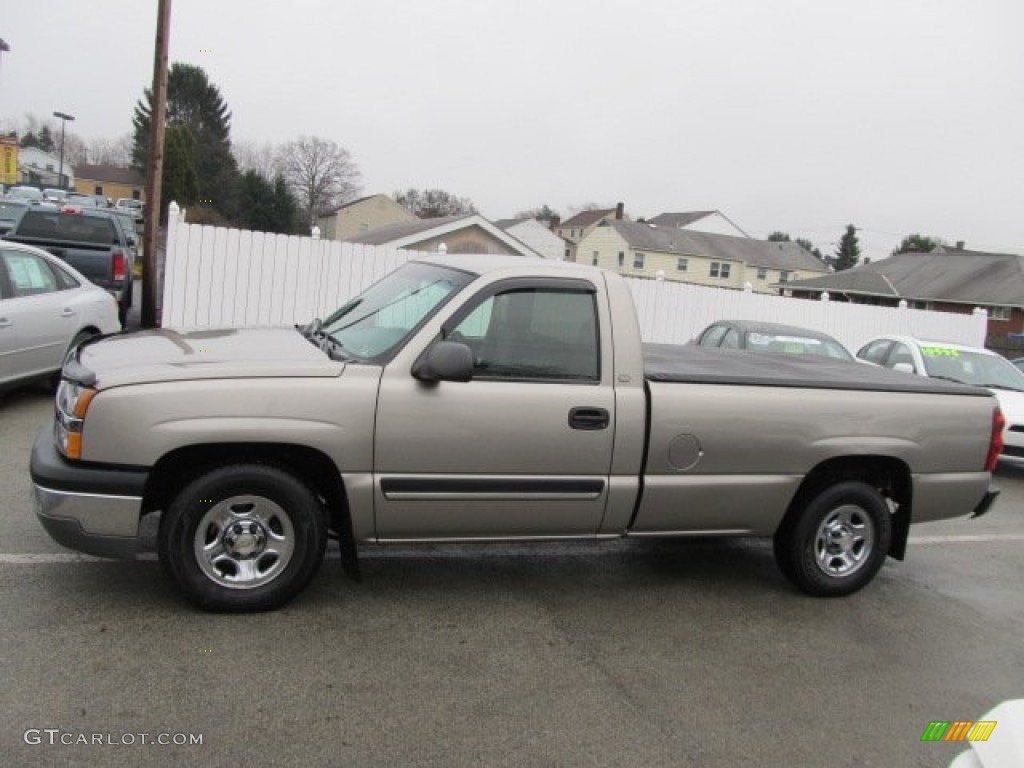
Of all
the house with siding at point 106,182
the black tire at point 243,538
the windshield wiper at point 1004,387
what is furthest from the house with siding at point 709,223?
the black tire at point 243,538

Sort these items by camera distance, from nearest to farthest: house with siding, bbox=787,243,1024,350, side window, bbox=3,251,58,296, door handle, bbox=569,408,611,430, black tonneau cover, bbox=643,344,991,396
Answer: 1. door handle, bbox=569,408,611,430
2. black tonneau cover, bbox=643,344,991,396
3. side window, bbox=3,251,58,296
4. house with siding, bbox=787,243,1024,350

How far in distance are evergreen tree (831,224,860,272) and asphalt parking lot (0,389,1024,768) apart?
95.2 metres

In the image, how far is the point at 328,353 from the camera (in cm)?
450

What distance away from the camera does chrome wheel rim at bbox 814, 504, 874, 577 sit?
17.0 feet

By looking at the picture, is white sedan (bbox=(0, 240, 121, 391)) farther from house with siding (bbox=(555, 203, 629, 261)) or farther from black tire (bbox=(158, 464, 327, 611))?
house with siding (bbox=(555, 203, 629, 261))

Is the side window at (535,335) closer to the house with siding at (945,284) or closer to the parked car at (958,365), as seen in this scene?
the parked car at (958,365)

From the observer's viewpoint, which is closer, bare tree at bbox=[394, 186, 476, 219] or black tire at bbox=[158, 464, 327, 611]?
black tire at bbox=[158, 464, 327, 611]

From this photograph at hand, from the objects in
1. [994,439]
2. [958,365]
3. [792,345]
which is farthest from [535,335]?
[958,365]

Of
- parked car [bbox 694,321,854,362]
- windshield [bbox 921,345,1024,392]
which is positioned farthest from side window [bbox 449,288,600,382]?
windshield [bbox 921,345,1024,392]

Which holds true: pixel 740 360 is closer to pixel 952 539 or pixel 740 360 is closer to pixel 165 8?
pixel 952 539

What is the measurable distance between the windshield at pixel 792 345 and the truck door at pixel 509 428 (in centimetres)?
659

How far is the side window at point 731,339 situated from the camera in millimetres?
11062

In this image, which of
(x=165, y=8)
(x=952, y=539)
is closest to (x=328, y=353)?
(x=952, y=539)

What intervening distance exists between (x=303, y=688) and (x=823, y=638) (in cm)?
273
